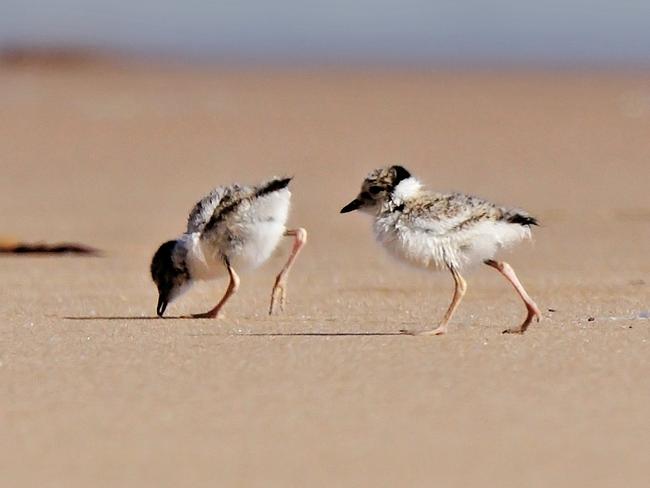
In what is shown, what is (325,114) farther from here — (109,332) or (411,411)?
(411,411)

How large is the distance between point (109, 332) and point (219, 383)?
1.48 meters

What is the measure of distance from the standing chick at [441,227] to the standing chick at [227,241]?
922mm

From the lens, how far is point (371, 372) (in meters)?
6.14

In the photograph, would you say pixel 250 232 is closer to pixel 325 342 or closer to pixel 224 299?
pixel 224 299

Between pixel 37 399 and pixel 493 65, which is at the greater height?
pixel 493 65

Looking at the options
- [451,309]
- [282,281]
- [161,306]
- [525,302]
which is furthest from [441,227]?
[161,306]

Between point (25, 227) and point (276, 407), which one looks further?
point (25, 227)

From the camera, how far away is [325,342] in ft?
22.7

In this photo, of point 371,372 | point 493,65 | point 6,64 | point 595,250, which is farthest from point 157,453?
point 493,65

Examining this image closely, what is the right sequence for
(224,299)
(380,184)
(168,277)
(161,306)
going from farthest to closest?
(168,277), (161,306), (224,299), (380,184)

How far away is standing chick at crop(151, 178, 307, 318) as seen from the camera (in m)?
8.05

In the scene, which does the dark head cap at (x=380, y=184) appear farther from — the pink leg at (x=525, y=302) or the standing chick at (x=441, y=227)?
the pink leg at (x=525, y=302)

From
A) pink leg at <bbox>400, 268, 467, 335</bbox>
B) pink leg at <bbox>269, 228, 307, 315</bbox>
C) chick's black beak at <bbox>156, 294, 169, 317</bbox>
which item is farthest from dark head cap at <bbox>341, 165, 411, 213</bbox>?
chick's black beak at <bbox>156, 294, 169, 317</bbox>

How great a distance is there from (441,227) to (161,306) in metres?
1.87
